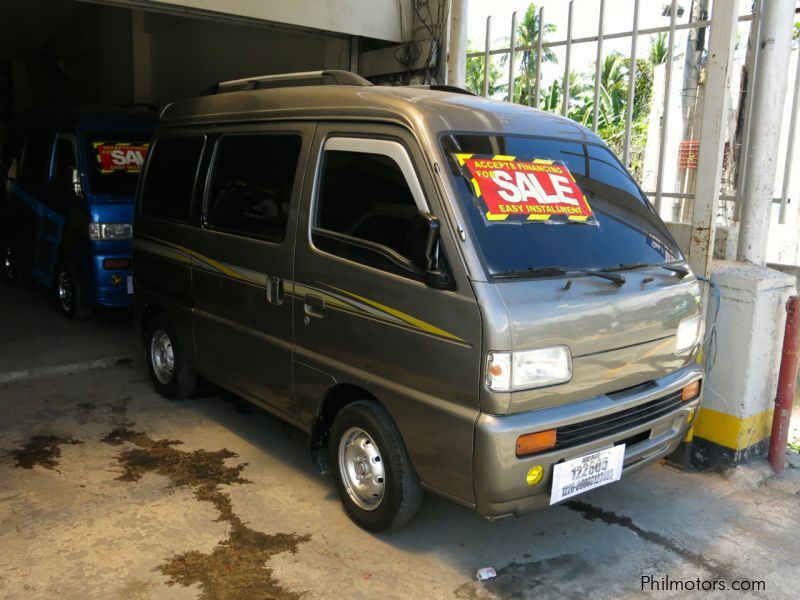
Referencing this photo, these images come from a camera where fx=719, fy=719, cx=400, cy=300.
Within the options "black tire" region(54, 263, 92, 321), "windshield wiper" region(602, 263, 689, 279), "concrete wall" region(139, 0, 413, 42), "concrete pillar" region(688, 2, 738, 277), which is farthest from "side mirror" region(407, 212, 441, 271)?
"black tire" region(54, 263, 92, 321)

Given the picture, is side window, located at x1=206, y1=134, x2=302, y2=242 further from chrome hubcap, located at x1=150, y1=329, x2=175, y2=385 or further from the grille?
the grille

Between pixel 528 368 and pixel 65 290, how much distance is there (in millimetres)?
6084

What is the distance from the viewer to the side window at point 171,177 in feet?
15.7

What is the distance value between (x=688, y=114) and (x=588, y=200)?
191 centimetres

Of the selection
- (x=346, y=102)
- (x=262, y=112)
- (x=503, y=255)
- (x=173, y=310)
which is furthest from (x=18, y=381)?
(x=503, y=255)

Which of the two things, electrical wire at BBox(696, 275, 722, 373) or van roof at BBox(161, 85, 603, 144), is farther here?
electrical wire at BBox(696, 275, 722, 373)

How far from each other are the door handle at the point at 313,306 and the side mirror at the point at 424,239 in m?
0.79

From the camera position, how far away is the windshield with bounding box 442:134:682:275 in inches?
124

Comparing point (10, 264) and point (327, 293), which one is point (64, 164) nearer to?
point (10, 264)

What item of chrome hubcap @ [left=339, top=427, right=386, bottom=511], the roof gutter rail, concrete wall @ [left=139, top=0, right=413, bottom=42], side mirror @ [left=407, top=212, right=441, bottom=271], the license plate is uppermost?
concrete wall @ [left=139, top=0, right=413, bottom=42]

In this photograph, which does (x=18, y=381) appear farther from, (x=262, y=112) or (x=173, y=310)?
(x=262, y=112)

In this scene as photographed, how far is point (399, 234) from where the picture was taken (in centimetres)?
328

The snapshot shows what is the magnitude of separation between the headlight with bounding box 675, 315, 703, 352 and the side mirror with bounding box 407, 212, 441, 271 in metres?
1.37

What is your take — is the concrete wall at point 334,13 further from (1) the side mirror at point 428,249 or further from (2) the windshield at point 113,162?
(1) the side mirror at point 428,249
